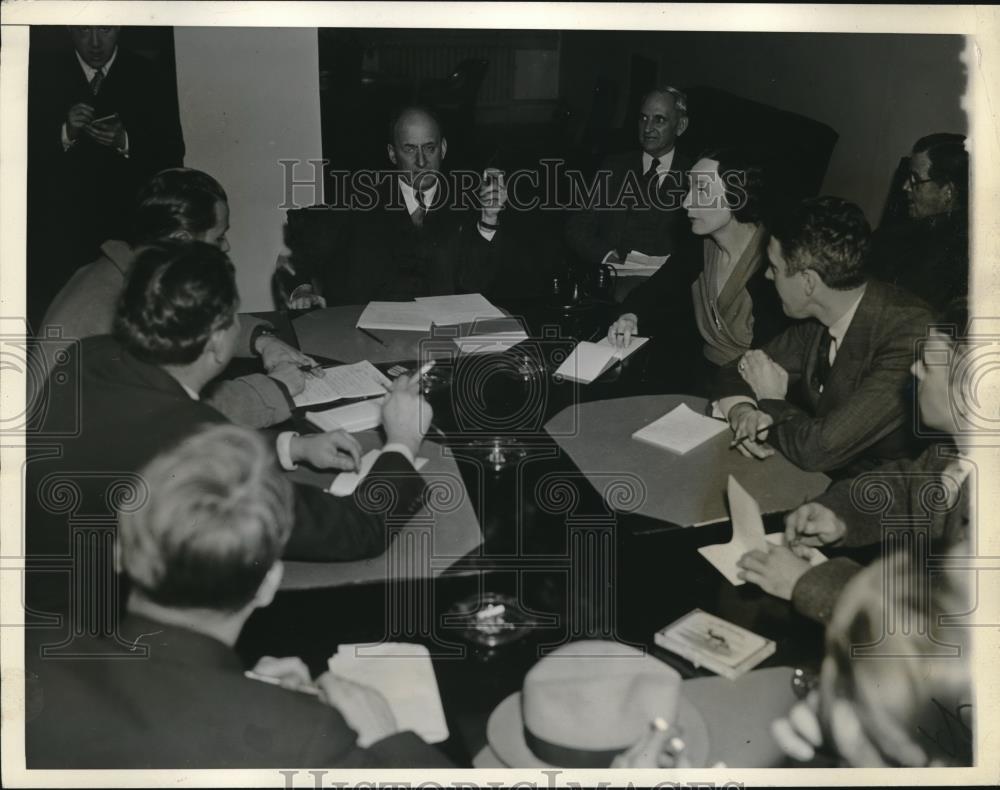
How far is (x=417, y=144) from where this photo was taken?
9.70 feet

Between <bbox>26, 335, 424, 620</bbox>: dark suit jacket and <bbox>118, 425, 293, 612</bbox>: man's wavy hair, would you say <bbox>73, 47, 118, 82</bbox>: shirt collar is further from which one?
<bbox>118, 425, 293, 612</bbox>: man's wavy hair

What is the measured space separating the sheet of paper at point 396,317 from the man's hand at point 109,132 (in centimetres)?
84

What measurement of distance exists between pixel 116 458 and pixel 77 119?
1069 millimetres

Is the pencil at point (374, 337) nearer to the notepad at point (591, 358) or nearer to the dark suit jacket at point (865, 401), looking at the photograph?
the notepad at point (591, 358)

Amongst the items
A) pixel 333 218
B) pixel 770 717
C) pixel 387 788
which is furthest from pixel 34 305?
pixel 770 717

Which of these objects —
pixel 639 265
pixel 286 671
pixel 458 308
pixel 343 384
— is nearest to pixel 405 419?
pixel 343 384

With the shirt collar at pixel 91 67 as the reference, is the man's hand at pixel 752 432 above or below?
below

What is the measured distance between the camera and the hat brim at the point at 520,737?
4.28 ft

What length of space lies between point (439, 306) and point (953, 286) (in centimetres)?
147

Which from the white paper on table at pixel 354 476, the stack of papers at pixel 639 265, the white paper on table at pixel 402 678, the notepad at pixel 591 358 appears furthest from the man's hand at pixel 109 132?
the white paper on table at pixel 402 678

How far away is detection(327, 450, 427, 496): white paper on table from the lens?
178 centimetres

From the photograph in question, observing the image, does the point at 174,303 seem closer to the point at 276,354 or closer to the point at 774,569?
the point at 276,354

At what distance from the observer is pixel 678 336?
2.60m

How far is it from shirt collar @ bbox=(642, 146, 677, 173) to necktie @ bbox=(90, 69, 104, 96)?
2.13 m
